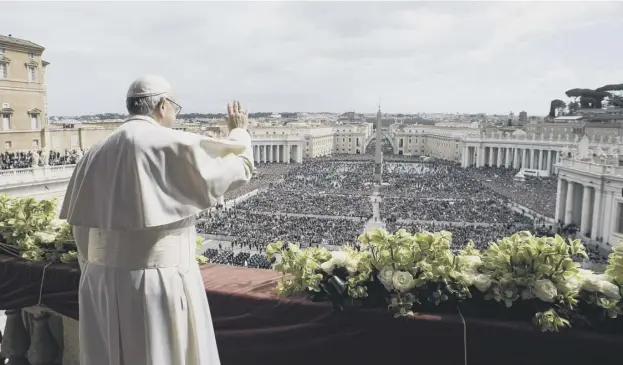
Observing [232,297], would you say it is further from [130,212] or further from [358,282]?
[130,212]

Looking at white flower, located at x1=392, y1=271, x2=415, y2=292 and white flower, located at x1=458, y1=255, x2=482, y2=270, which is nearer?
white flower, located at x1=392, y1=271, x2=415, y2=292

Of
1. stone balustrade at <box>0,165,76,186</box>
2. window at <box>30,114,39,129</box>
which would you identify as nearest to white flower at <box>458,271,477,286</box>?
stone balustrade at <box>0,165,76,186</box>

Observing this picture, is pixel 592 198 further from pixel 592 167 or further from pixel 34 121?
pixel 34 121

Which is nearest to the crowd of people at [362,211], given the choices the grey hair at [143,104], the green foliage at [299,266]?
the green foliage at [299,266]

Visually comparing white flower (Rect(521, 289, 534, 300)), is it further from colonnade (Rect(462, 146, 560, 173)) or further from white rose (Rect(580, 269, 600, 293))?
colonnade (Rect(462, 146, 560, 173))

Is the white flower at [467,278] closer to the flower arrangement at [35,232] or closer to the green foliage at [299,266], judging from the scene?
the green foliage at [299,266]

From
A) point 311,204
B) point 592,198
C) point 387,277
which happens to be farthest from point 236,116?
point 311,204

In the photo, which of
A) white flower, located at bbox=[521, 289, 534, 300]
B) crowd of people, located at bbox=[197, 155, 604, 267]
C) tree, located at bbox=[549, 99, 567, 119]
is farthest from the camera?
tree, located at bbox=[549, 99, 567, 119]
